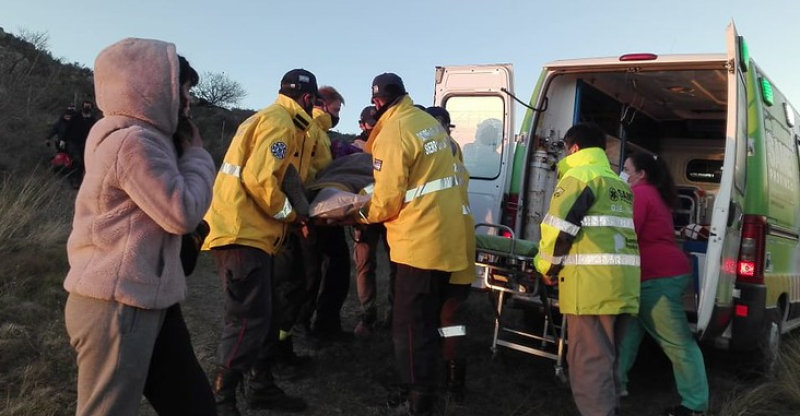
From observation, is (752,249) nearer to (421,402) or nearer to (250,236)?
(421,402)

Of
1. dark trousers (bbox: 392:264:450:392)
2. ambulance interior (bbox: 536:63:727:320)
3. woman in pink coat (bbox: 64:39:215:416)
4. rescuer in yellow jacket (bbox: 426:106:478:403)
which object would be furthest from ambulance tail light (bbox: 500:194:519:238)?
woman in pink coat (bbox: 64:39:215:416)

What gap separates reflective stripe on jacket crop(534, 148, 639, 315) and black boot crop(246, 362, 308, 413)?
1673 millimetres

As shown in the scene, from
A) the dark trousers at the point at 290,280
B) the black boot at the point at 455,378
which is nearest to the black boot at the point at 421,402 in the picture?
the black boot at the point at 455,378

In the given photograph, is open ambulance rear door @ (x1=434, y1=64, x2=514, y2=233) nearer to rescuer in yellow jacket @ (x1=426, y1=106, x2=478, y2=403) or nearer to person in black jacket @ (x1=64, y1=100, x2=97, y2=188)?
rescuer in yellow jacket @ (x1=426, y1=106, x2=478, y2=403)

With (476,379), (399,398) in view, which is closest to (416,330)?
(399,398)

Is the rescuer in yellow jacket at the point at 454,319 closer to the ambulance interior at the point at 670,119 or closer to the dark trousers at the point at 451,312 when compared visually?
the dark trousers at the point at 451,312

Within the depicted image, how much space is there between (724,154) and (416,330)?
133 inches

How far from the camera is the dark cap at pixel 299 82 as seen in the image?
4.00 m

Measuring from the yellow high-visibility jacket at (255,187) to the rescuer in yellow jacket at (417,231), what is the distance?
541 millimetres

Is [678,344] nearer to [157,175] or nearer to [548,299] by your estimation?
[548,299]

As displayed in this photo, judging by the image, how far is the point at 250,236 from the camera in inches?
144

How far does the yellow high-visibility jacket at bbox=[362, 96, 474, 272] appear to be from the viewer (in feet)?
12.5

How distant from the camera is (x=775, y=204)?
5.34m

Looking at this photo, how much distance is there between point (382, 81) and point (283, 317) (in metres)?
1.72
